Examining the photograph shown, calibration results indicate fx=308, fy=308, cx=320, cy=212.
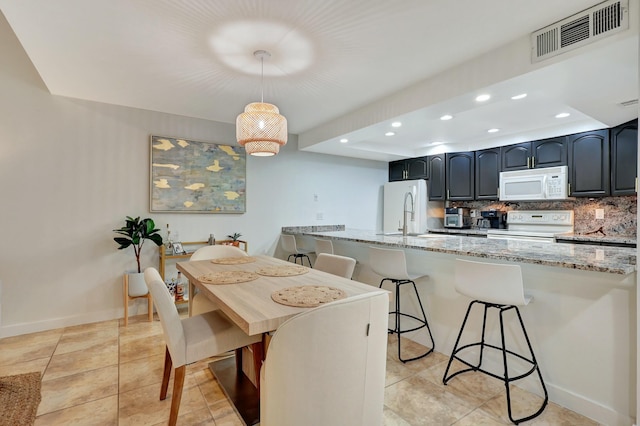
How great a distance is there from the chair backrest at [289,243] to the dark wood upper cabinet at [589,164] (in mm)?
3597

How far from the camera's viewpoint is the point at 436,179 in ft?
17.8

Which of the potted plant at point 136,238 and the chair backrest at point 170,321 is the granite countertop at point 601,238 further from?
the potted plant at point 136,238

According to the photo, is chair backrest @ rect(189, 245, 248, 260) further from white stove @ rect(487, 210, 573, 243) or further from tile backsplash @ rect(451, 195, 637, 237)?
tile backsplash @ rect(451, 195, 637, 237)

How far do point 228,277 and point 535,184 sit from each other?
422cm

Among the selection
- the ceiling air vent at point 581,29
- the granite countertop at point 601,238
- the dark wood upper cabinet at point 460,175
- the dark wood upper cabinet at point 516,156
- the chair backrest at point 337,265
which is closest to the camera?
the ceiling air vent at point 581,29

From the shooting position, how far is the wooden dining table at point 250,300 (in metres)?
1.35

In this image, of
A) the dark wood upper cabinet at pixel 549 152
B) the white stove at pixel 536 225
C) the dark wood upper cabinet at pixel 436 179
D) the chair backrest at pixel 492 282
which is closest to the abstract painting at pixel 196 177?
the chair backrest at pixel 492 282

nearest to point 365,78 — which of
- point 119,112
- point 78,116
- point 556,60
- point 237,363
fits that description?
point 556,60

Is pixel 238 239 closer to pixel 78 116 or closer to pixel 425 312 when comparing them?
pixel 78 116

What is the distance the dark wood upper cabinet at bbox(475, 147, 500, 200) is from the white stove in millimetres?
424

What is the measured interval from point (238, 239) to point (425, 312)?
2.53 meters

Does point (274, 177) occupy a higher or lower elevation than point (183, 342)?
higher

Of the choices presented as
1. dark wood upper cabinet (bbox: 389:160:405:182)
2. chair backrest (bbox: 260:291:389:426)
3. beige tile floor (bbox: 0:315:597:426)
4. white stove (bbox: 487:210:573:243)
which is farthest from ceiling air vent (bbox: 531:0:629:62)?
dark wood upper cabinet (bbox: 389:160:405:182)

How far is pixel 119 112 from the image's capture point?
3414 millimetres
